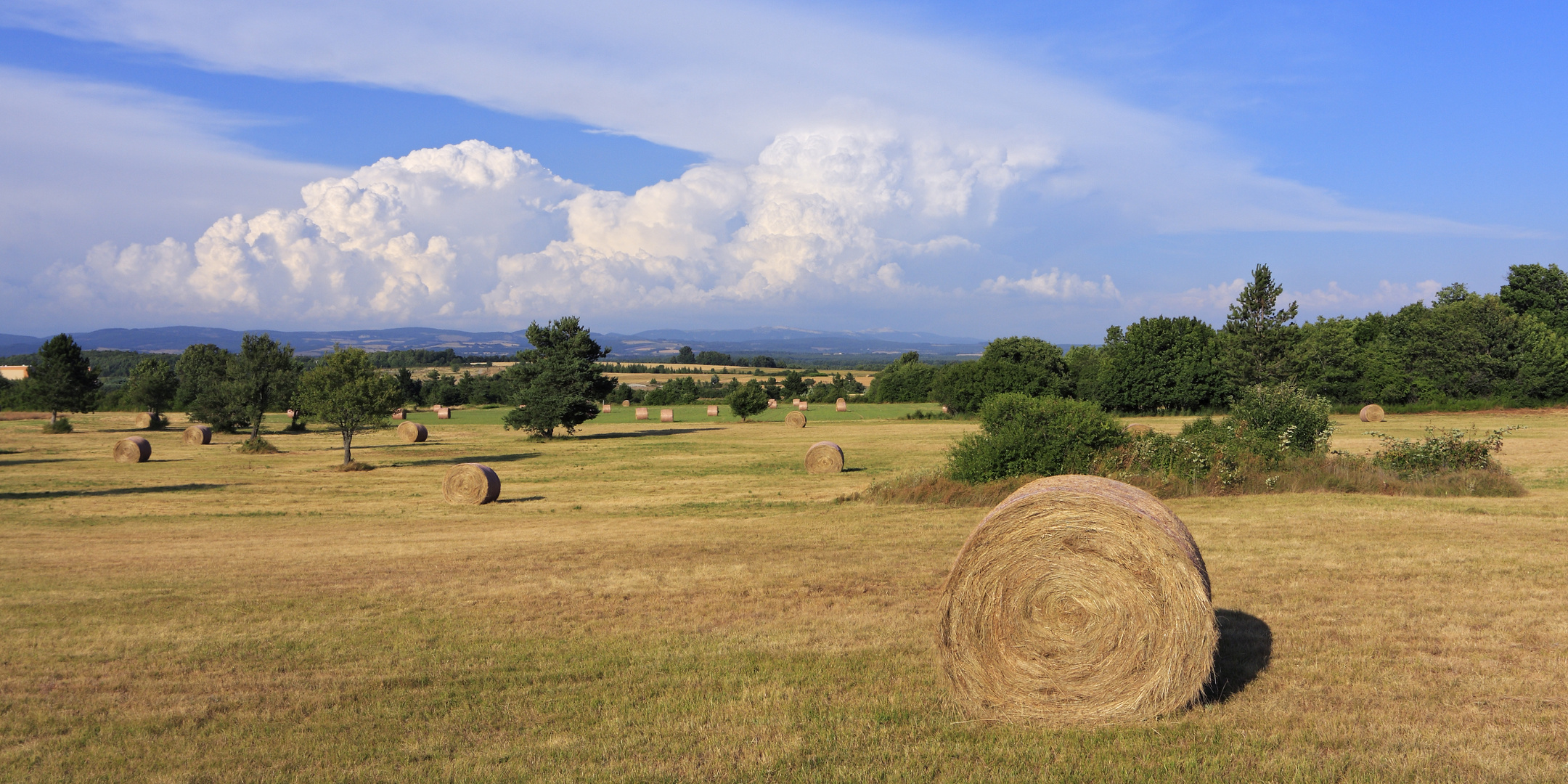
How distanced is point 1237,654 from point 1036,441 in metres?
14.0

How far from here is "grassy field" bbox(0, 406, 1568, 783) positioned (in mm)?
6469

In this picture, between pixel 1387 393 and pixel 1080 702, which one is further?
pixel 1387 393

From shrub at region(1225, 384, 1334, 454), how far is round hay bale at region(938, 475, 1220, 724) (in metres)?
16.8

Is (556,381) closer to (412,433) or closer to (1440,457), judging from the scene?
(412,433)

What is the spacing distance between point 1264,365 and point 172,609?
7128cm

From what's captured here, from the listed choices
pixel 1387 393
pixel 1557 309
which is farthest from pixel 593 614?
pixel 1557 309

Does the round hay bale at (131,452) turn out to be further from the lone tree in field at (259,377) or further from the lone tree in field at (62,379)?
the lone tree in field at (62,379)

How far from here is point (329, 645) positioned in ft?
32.4

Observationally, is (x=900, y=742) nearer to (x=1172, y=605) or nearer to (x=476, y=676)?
(x=1172, y=605)

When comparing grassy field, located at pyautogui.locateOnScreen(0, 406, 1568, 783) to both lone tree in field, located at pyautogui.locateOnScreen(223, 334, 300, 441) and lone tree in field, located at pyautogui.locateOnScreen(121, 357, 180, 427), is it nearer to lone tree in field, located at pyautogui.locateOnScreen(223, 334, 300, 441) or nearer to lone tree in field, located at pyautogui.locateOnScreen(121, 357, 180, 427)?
lone tree in field, located at pyautogui.locateOnScreen(223, 334, 300, 441)

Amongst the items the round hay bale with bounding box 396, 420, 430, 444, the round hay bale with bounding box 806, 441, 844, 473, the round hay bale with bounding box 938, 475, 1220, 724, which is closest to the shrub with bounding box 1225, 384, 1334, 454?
the round hay bale with bounding box 806, 441, 844, 473

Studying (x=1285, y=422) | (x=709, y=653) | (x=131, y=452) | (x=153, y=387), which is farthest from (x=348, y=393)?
(x=153, y=387)

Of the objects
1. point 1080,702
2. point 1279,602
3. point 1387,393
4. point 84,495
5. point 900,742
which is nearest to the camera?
point 900,742

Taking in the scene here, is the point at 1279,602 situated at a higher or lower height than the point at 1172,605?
lower
